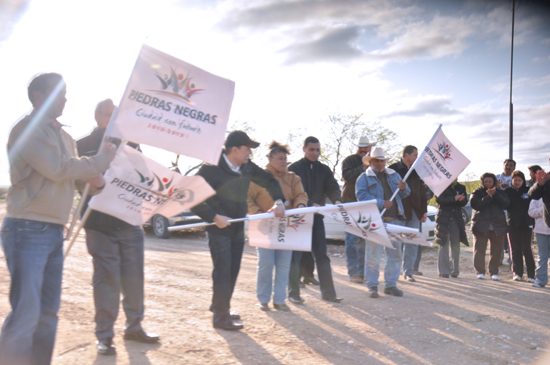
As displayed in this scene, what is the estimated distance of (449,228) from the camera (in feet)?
30.7

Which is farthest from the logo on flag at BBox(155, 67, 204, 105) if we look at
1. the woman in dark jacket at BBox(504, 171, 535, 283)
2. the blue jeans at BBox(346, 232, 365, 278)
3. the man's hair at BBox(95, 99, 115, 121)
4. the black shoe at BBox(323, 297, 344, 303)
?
the woman in dark jacket at BBox(504, 171, 535, 283)

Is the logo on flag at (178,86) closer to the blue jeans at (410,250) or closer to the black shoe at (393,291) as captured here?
the black shoe at (393,291)

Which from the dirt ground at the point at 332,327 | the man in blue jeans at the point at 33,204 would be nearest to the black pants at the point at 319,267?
the dirt ground at the point at 332,327

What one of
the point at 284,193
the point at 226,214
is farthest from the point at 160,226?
the point at 226,214

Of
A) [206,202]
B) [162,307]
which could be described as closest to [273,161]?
[206,202]

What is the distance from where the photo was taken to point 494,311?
631 centimetres

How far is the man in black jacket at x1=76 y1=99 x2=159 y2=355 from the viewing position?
13.6ft

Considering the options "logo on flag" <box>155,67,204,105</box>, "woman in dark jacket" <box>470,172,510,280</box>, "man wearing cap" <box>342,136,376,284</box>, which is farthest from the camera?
"woman in dark jacket" <box>470,172,510,280</box>

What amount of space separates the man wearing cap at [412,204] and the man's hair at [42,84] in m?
6.30

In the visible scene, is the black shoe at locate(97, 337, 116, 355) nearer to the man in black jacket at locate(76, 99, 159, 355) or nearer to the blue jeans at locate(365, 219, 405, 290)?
the man in black jacket at locate(76, 99, 159, 355)

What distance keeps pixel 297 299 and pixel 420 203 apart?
10.3 feet

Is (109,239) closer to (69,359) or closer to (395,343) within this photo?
(69,359)

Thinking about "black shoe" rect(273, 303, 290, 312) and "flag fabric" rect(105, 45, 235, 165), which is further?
"black shoe" rect(273, 303, 290, 312)

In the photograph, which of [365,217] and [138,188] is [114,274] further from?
[365,217]
